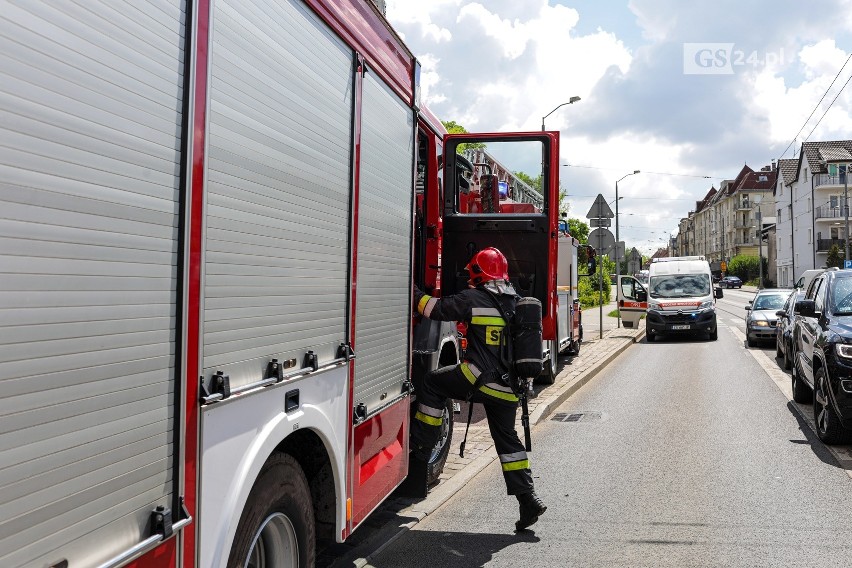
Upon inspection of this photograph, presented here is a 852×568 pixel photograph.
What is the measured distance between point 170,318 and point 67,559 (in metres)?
0.64

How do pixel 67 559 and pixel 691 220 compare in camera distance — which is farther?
pixel 691 220

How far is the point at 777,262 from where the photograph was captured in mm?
81312

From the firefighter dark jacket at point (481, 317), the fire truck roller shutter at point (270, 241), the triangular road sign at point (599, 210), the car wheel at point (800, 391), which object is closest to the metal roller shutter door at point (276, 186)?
the fire truck roller shutter at point (270, 241)

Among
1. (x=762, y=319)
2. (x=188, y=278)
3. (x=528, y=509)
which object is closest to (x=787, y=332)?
(x=762, y=319)

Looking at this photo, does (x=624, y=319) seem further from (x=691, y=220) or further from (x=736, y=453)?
(x=691, y=220)

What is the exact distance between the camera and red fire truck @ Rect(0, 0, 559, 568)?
5.41 feet

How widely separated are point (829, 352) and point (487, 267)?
4.13 meters

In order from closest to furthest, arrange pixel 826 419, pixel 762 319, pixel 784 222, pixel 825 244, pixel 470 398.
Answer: pixel 470 398 < pixel 826 419 < pixel 762 319 < pixel 825 244 < pixel 784 222

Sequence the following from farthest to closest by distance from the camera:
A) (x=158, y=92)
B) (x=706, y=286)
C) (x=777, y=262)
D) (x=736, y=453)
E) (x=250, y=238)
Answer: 1. (x=777, y=262)
2. (x=706, y=286)
3. (x=736, y=453)
4. (x=250, y=238)
5. (x=158, y=92)

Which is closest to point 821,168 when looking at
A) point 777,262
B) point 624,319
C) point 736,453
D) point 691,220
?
point 777,262

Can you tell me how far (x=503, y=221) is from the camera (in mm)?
6688

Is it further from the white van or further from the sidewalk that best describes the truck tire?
the white van

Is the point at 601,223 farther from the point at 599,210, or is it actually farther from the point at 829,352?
the point at 829,352

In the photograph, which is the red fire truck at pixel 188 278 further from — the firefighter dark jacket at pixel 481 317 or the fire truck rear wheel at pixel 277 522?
the firefighter dark jacket at pixel 481 317
